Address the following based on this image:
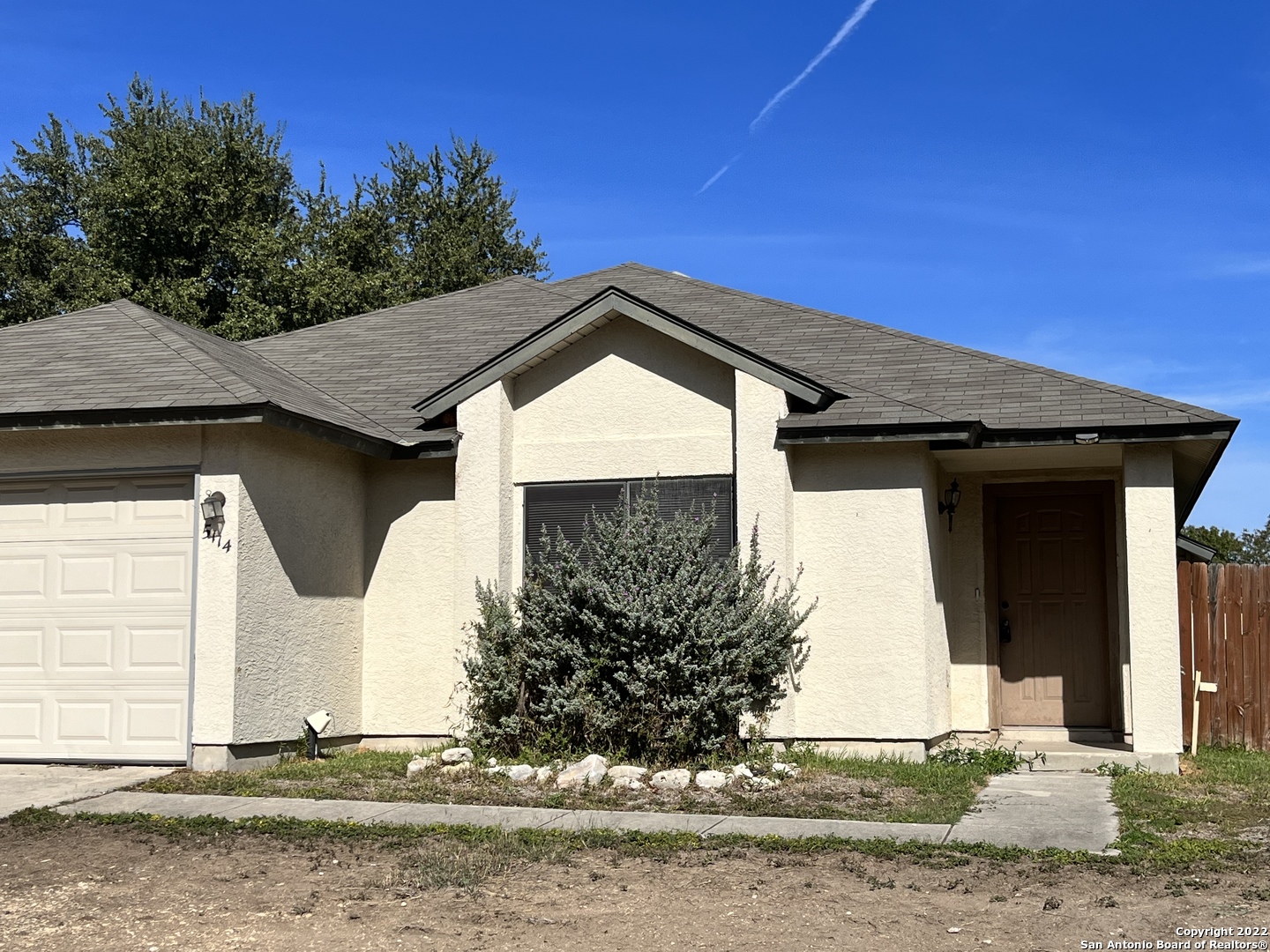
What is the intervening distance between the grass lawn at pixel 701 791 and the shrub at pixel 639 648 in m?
0.86

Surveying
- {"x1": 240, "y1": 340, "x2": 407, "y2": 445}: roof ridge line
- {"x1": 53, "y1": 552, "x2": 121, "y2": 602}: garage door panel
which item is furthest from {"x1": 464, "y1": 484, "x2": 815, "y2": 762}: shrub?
{"x1": 53, "y1": 552, "x2": 121, "y2": 602}: garage door panel

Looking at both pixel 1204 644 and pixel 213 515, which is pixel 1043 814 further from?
pixel 213 515

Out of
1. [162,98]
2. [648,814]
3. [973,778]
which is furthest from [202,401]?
[162,98]

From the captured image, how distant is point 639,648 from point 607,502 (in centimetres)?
196

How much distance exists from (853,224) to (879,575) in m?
7.24

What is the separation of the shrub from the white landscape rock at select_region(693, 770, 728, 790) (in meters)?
0.62

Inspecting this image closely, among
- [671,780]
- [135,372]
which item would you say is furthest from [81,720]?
[671,780]

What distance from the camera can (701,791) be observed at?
31.2 feet

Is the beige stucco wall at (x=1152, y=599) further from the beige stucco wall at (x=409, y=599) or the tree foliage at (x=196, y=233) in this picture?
the tree foliage at (x=196, y=233)

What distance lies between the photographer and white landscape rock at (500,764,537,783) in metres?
10.1

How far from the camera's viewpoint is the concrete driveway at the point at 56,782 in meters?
9.16

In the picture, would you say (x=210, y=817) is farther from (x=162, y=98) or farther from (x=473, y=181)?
(x=473, y=181)

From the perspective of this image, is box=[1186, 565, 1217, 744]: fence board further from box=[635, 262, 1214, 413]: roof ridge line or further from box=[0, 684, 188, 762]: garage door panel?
box=[0, 684, 188, 762]: garage door panel

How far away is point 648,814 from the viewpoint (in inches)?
331
